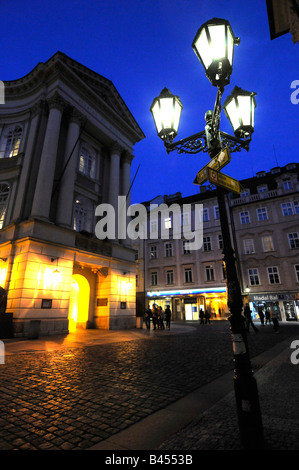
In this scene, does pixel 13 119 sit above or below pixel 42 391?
above

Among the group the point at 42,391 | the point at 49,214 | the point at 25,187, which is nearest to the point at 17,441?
the point at 42,391

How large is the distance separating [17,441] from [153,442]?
4.93ft

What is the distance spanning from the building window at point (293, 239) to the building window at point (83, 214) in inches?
994

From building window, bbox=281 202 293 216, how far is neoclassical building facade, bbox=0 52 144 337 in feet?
70.0

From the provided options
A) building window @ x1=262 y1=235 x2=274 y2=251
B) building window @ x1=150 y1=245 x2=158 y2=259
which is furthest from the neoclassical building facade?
building window @ x1=262 y1=235 x2=274 y2=251

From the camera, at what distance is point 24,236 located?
14.9 metres

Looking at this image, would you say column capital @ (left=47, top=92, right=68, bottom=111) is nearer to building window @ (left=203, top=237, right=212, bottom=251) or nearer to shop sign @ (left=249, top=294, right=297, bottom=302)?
building window @ (left=203, top=237, right=212, bottom=251)

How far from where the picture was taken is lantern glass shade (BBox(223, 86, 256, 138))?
15.8ft

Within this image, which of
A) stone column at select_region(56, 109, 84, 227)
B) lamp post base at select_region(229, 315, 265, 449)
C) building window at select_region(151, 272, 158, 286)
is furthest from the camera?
building window at select_region(151, 272, 158, 286)

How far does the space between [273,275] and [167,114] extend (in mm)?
31213

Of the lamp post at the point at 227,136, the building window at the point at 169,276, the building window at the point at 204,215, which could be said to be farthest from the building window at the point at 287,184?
the lamp post at the point at 227,136

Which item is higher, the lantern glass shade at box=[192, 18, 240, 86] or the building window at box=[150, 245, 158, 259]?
the building window at box=[150, 245, 158, 259]
